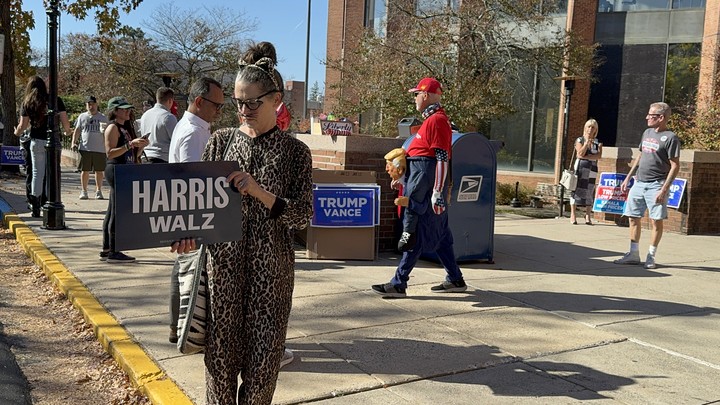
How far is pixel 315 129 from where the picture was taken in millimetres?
11977

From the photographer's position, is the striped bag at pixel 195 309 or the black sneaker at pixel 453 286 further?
the black sneaker at pixel 453 286

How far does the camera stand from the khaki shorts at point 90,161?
41.3ft

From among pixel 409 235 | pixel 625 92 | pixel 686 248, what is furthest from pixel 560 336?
pixel 625 92

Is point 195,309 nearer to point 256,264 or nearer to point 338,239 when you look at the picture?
point 256,264

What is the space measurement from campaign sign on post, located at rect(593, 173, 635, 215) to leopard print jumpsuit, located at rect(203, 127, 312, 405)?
10.3 m

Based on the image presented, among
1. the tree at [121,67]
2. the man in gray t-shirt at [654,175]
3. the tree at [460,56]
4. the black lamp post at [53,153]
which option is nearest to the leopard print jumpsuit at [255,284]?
the man in gray t-shirt at [654,175]

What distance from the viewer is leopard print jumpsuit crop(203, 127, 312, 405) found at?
3.14 metres

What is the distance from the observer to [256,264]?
125 inches

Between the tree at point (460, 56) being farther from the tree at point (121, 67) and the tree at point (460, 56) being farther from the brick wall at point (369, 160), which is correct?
the tree at point (121, 67)

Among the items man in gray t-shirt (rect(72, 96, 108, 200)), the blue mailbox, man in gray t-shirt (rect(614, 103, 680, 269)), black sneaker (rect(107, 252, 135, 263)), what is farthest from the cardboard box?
man in gray t-shirt (rect(72, 96, 108, 200))

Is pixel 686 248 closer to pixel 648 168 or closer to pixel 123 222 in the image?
pixel 648 168

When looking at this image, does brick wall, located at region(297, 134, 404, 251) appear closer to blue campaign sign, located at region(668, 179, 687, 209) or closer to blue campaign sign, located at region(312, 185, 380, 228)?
blue campaign sign, located at region(312, 185, 380, 228)

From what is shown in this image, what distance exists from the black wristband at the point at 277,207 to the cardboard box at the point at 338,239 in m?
4.66

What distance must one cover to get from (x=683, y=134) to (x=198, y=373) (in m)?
15.4
